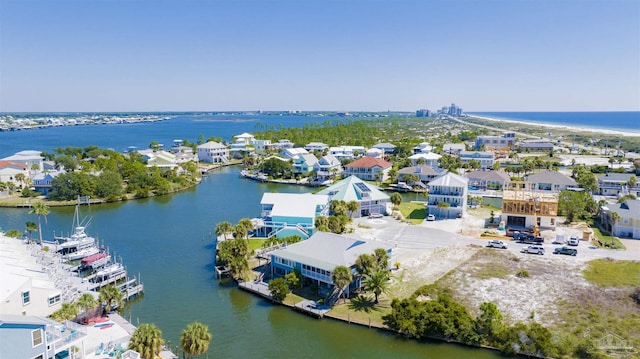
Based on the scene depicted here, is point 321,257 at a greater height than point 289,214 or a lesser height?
lesser

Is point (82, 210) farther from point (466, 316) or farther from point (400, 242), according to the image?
point (466, 316)

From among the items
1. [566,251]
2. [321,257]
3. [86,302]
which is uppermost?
[321,257]

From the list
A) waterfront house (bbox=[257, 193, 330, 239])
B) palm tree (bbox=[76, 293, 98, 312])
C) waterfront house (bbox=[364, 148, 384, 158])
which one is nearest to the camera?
palm tree (bbox=[76, 293, 98, 312])

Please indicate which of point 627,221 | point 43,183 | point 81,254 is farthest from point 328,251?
point 43,183

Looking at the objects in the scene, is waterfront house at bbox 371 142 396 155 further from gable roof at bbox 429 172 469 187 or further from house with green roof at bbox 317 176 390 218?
gable roof at bbox 429 172 469 187

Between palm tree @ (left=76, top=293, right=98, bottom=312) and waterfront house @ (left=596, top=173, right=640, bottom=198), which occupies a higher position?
waterfront house @ (left=596, top=173, right=640, bottom=198)

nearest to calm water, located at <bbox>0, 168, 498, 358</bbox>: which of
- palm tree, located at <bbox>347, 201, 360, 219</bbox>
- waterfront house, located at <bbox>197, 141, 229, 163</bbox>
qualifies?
palm tree, located at <bbox>347, 201, 360, 219</bbox>

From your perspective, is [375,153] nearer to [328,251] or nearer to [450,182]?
[450,182]
